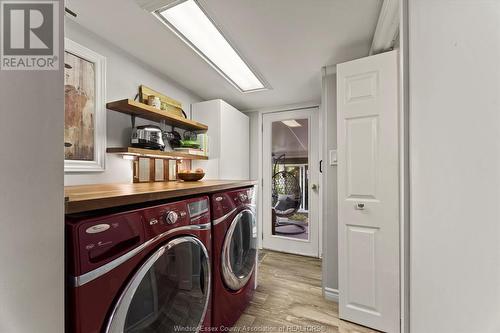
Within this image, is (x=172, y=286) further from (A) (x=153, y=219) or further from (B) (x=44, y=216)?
(B) (x=44, y=216)

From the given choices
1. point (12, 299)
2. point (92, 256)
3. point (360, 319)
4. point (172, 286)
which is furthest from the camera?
point (360, 319)

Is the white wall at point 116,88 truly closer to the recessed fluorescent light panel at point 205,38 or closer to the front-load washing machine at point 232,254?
the recessed fluorescent light panel at point 205,38

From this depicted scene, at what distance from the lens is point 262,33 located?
1392 millimetres

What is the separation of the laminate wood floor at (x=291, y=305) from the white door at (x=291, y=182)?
0.51m

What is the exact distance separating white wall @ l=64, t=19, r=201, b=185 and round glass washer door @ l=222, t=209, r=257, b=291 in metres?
1.03

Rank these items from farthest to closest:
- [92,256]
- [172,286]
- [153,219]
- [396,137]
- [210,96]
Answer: [210,96], [396,137], [172,286], [153,219], [92,256]

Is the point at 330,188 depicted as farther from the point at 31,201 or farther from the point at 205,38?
the point at 31,201

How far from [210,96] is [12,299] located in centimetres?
252

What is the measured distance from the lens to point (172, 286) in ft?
3.08

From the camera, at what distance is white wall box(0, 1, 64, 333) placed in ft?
1.27

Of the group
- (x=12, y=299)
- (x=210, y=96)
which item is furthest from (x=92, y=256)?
(x=210, y=96)

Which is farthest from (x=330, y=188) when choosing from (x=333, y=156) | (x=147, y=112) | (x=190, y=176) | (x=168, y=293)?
(x=147, y=112)

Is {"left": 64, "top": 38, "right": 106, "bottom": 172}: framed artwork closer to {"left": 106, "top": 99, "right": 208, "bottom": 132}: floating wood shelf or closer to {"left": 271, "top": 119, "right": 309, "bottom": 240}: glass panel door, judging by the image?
{"left": 106, "top": 99, "right": 208, "bottom": 132}: floating wood shelf

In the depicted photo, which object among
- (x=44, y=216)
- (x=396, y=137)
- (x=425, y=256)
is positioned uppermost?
(x=396, y=137)
